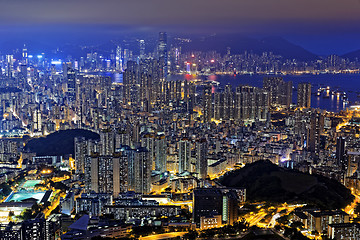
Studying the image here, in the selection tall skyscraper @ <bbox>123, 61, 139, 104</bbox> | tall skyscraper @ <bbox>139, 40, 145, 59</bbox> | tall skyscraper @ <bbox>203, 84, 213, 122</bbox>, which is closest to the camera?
tall skyscraper @ <bbox>203, 84, 213, 122</bbox>

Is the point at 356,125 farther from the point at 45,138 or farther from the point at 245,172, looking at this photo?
the point at 45,138

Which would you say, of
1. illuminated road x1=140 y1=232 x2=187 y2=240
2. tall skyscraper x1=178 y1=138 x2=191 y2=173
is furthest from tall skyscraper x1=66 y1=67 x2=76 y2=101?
illuminated road x1=140 y1=232 x2=187 y2=240

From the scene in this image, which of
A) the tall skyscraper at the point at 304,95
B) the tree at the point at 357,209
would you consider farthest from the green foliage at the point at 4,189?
the tall skyscraper at the point at 304,95

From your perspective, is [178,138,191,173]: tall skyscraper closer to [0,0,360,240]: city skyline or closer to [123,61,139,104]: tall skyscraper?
[0,0,360,240]: city skyline

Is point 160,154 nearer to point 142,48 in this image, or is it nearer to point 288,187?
point 288,187

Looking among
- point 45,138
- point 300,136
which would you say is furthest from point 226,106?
point 45,138

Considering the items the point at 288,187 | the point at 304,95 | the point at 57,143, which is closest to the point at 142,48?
the point at 304,95

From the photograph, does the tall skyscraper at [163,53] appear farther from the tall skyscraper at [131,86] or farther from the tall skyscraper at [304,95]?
the tall skyscraper at [304,95]
